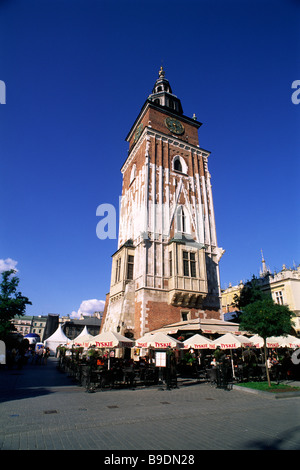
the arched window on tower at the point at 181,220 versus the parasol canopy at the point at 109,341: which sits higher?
the arched window on tower at the point at 181,220

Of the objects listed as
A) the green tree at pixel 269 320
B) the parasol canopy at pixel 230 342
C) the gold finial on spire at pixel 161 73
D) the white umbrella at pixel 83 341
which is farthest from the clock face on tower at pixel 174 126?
the white umbrella at pixel 83 341

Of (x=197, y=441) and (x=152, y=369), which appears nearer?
(x=197, y=441)

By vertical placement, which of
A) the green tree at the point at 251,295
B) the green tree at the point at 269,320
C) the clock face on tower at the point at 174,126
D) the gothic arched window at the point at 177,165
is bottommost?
the green tree at the point at 269,320

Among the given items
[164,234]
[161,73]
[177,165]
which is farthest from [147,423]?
[161,73]

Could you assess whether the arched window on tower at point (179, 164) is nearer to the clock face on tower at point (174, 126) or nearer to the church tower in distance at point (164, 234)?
the church tower in distance at point (164, 234)

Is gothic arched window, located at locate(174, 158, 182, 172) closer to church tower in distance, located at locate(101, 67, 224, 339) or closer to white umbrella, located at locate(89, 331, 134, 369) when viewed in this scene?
church tower in distance, located at locate(101, 67, 224, 339)

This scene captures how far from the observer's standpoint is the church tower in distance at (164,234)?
2370 centimetres

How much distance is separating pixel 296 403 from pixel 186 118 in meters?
33.1

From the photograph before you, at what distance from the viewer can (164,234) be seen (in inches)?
1035

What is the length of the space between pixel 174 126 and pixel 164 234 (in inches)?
613

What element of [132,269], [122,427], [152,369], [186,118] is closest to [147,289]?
[132,269]

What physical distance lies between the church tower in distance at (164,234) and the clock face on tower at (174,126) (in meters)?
0.15

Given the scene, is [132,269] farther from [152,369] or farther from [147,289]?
[152,369]

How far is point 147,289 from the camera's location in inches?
918
